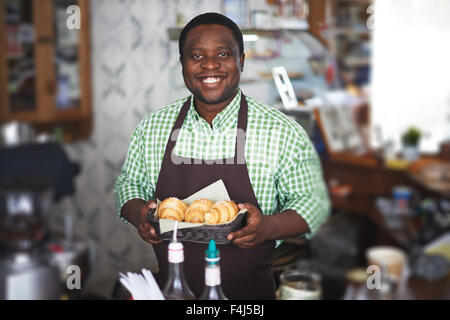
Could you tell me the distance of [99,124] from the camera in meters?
0.61

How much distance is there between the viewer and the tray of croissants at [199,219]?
0.52 meters

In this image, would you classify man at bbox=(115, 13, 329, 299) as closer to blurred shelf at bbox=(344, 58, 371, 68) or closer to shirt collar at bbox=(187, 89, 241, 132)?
shirt collar at bbox=(187, 89, 241, 132)

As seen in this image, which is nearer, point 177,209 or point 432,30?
point 177,209

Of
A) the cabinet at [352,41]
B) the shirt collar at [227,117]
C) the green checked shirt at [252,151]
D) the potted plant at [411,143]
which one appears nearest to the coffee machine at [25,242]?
the green checked shirt at [252,151]

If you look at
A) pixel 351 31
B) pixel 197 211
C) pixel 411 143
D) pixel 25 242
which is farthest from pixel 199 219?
pixel 351 31

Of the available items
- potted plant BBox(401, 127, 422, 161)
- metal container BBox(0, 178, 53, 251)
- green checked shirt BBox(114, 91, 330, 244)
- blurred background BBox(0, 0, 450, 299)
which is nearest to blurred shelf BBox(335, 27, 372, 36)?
potted plant BBox(401, 127, 422, 161)

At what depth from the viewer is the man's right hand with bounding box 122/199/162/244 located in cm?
56

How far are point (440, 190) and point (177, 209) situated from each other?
5.82 ft

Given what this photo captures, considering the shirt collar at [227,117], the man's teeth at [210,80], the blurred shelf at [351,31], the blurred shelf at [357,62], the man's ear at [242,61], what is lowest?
the shirt collar at [227,117]

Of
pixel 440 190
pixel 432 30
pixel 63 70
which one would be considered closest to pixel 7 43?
pixel 63 70

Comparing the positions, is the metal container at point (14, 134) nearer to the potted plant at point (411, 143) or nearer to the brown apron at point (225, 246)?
the brown apron at point (225, 246)

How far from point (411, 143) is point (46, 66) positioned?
6.83 ft

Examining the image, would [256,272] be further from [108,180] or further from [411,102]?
[411,102]

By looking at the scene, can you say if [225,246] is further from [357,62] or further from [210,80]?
[357,62]
